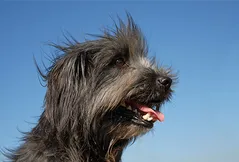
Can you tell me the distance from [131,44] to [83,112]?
4.84 ft

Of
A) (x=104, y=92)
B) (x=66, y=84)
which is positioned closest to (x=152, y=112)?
(x=104, y=92)

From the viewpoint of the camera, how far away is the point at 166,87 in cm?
645

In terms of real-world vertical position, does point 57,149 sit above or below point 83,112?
below

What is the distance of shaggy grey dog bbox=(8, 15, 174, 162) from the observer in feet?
19.1

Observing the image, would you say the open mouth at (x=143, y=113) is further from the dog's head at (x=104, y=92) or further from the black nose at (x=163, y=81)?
the black nose at (x=163, y=81)

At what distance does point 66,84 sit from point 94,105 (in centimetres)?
47

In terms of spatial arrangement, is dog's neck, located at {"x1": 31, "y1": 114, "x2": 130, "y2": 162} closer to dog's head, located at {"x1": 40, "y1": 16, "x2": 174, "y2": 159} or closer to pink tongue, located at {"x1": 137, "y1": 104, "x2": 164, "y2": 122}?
dog's head, located at {"x1": 40, "y1": 16, "x2": 174, "y2": 159}

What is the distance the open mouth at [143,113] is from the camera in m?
6.25

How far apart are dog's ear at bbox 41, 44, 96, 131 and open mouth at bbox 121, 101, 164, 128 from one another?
70 centimetres

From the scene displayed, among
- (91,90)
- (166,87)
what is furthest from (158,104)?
(91,90)

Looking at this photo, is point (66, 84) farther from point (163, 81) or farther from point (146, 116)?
point (163, 81)

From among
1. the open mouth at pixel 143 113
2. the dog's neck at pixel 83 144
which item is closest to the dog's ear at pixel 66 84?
the dog's neck at pixel 83 144

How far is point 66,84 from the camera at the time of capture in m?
5.97

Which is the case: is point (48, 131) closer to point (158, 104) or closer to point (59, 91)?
point (59, 91)
